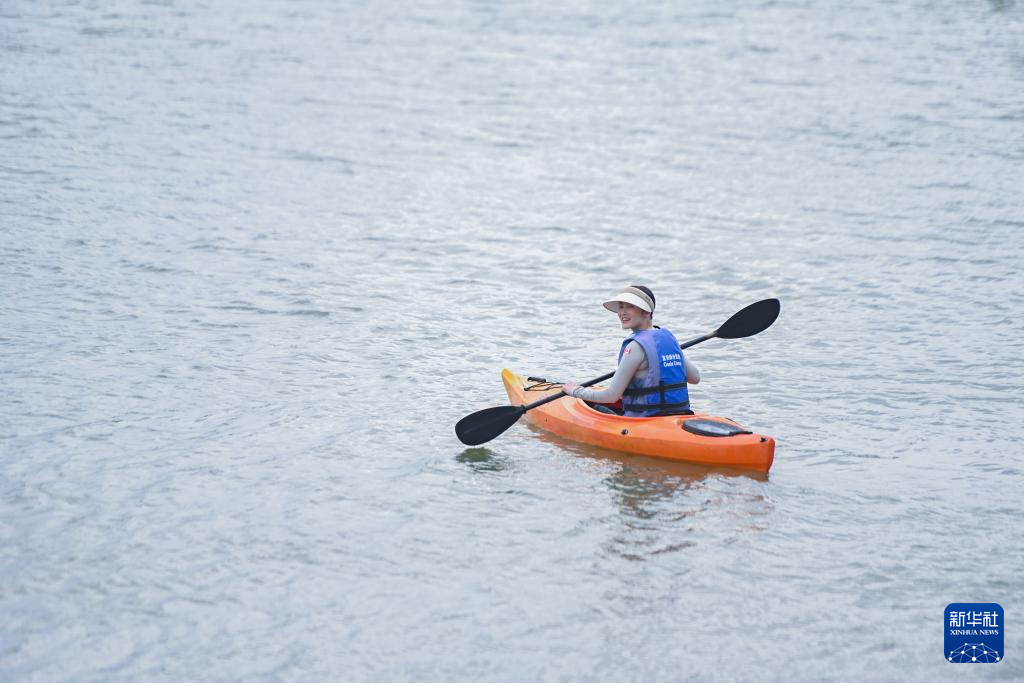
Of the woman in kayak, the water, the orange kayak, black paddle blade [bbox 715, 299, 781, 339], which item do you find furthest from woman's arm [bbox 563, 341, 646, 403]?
black paddle blade [bbox 715, 299, 781, 339]

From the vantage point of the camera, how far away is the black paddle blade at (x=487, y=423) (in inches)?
304

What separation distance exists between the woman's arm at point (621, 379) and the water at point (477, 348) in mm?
376

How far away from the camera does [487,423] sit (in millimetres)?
7789

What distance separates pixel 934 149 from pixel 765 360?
350 inches

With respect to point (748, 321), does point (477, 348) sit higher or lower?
lower

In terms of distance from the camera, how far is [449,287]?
475 inches

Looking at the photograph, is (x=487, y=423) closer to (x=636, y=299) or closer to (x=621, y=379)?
(x=621, y=379)

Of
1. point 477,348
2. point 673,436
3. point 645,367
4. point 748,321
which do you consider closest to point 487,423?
point 645,367

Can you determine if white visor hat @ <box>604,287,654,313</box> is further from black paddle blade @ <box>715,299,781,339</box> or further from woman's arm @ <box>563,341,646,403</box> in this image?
black paddle blade @ <box>715,299,781,339</box>

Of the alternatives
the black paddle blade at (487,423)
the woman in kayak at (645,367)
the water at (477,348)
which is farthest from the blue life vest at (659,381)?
the black paddle blade at (487,423)

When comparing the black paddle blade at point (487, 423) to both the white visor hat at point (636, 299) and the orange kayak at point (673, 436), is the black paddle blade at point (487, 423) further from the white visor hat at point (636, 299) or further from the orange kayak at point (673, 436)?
the white visor hat at point (636, 299)

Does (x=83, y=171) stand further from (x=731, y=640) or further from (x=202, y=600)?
(x=731, y=640)

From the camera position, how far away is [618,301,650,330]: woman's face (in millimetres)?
7438

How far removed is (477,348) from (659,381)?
295 centimetres
